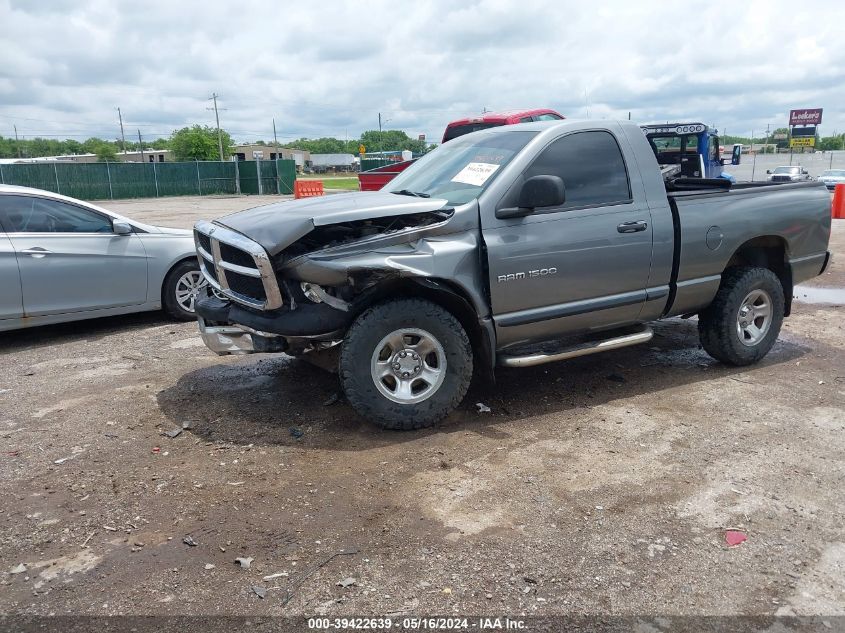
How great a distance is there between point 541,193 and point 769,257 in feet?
9.42

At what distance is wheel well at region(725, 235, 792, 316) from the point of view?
5934 mm

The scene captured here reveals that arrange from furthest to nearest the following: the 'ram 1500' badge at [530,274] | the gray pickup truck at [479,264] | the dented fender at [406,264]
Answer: the 'ram 1500' badge at [530,274] → the gray pickup truck at [479,264] → the dented fender at [406,264]

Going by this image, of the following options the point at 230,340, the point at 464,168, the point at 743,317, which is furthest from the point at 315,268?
the point at 743,317

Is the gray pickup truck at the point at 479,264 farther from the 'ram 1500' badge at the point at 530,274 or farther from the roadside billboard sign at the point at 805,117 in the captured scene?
the roadside billboard sign at the point at 805,117

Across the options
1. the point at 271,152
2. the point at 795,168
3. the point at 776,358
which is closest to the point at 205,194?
the point at 795,168

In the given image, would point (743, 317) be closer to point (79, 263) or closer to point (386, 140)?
point (79, 263)

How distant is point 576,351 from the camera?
4.96 metres

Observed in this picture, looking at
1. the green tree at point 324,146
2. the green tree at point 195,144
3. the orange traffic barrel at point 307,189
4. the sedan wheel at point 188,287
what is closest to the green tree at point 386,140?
the green tree at point 324,146

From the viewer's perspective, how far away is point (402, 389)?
4.52 meters

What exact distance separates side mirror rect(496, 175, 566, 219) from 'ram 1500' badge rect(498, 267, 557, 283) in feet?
1.32

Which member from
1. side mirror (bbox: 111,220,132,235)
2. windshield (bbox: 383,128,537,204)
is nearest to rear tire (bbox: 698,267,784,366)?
windshield (bbox: 383,128,537,204)

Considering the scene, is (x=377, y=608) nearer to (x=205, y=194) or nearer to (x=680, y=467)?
(x=680, y=467)

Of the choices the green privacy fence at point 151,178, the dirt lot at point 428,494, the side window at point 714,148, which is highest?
the green privacy fence at point 151,178

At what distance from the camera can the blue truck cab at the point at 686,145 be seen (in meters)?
13.1
